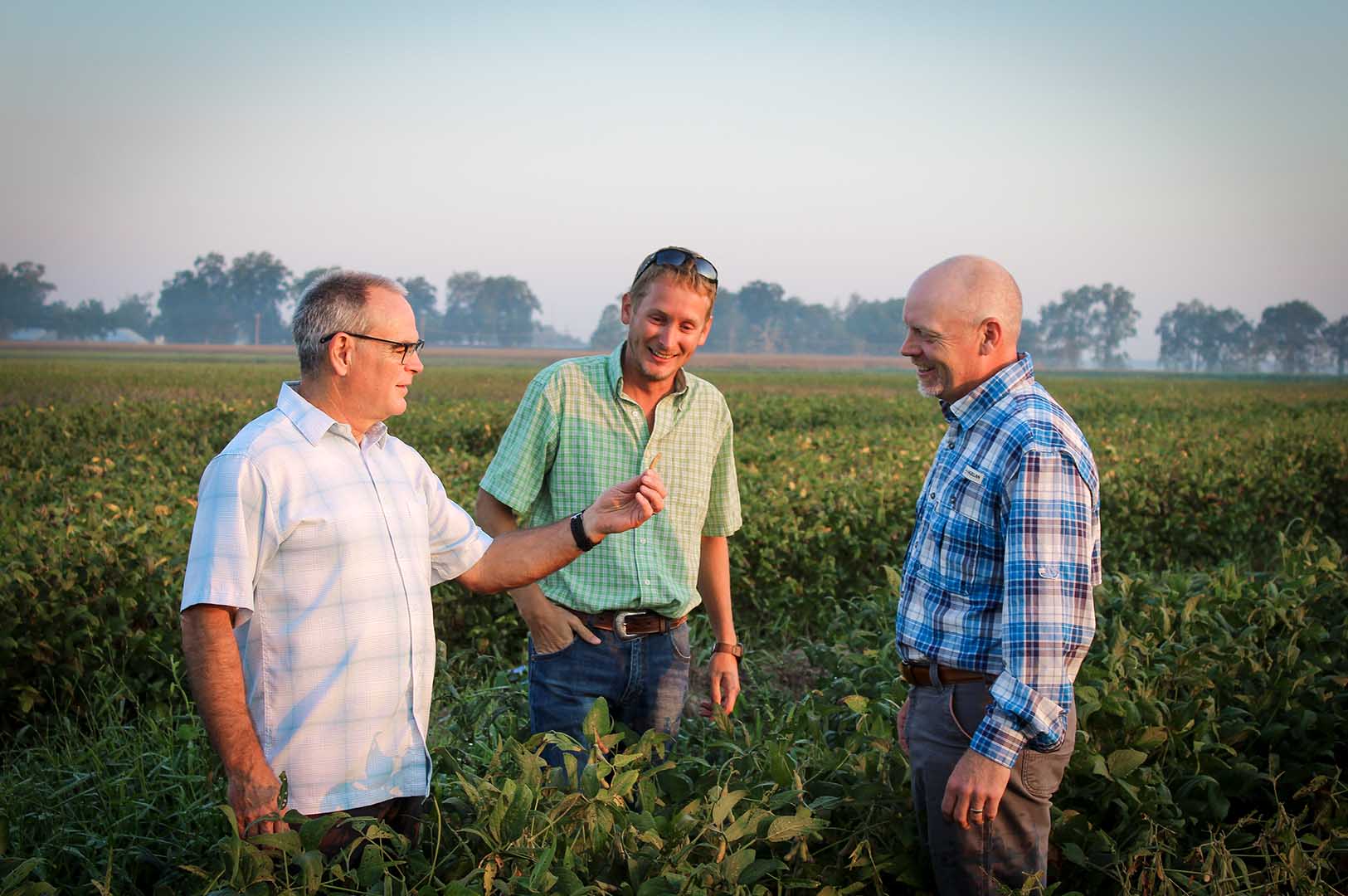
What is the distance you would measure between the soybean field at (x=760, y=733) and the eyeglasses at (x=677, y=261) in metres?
1.25

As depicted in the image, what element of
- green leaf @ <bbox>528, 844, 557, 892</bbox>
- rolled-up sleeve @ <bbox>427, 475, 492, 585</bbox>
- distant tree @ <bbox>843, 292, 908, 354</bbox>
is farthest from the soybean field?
distant tree @ <bbox>843, 292, 908, 354</bbox>

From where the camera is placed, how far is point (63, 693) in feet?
14.7

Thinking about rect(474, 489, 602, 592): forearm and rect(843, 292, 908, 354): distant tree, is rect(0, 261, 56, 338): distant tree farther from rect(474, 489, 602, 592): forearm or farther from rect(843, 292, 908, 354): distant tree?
rect(843, 292, 908, 354): distant tree

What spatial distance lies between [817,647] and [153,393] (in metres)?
20.7

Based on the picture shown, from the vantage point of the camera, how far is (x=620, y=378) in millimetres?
2941

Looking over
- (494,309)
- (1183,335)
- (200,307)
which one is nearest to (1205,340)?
(1183,335)

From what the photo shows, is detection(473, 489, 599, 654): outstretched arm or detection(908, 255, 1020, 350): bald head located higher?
detection(908, 255, 1020, 350): bald head

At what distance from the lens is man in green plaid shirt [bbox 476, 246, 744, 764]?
2.83 m

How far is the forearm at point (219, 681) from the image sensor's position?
6.23 ft

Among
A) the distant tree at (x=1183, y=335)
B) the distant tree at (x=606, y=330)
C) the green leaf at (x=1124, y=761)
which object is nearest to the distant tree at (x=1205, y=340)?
the distant tree at (x=1183, y=335)

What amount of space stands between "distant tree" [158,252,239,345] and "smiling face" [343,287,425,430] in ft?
332

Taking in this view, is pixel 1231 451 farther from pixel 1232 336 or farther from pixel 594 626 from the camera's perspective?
pixel 1232 336

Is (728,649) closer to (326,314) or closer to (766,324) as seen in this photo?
(326,314)

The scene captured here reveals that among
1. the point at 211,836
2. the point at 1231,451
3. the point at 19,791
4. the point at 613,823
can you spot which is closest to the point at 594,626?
the point at 613,823
